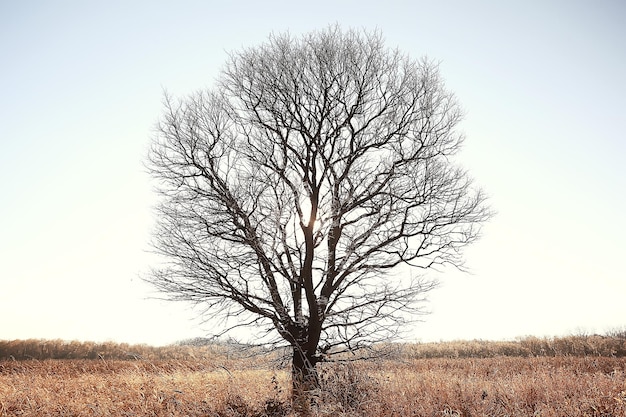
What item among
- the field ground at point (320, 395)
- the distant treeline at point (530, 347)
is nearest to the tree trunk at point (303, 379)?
the field ground at point (320, 395)

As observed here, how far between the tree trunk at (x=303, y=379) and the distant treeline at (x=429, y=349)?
429 inches

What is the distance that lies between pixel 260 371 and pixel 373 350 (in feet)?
11.2

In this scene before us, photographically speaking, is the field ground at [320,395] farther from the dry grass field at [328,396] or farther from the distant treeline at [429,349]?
the distant treeline at [429,349]

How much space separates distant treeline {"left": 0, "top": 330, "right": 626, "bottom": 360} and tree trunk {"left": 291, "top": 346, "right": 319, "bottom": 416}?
35.8 feet

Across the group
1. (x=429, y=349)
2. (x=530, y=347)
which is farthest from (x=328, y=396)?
(x=530, y=347)

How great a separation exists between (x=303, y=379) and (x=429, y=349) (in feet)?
48.9

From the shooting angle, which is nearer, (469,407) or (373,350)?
(469,407)

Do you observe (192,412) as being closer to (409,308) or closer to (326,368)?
(326,368)

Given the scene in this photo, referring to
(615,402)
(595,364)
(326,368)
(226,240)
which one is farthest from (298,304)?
(595,364)

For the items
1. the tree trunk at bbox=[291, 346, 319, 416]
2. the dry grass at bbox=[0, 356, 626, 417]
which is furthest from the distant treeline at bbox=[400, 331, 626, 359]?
the tree trunk at bbox=[291, 346, 319, 416]

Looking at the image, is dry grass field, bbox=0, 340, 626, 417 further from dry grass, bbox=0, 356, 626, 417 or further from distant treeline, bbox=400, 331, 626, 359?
distant treeline, bbox=400, 331, 626, 359

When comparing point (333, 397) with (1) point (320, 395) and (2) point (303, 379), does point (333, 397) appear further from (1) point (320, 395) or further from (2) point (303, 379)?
(2) point (303, 379)

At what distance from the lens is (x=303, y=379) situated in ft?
30.3

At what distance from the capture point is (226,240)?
379 inches
